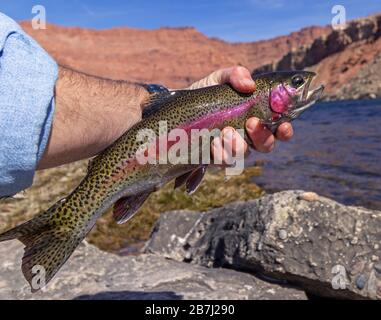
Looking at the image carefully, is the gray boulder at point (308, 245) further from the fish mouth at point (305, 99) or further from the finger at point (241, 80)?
the finger at point (241, 80)

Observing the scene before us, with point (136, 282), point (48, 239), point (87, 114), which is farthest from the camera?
point (136, 282)

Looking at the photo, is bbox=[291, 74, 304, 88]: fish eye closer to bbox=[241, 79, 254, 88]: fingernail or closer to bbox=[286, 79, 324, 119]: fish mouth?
bbox=[286, 79, 324, 119]: fish mouth

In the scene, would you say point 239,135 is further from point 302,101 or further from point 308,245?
point 308,245

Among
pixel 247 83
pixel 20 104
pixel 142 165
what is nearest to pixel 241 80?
pixel 247 83

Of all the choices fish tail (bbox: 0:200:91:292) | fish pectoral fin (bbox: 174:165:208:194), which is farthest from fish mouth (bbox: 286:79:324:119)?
fish tail (bbox: 0:200:91:292)

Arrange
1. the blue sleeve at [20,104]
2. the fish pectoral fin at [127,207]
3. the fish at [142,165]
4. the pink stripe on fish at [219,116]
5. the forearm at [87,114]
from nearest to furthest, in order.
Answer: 1. the blue sleeve at [20,104]
2. the forearm at [87,114]
3. the fish at [142,165]
4. the fish pectoral fin at [127,207]
5. the pink stripe on fish at [219,116]

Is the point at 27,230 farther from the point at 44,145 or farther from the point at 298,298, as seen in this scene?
the point at 298,298

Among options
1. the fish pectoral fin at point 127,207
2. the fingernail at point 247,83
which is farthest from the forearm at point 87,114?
the fingernail at point 247,83
